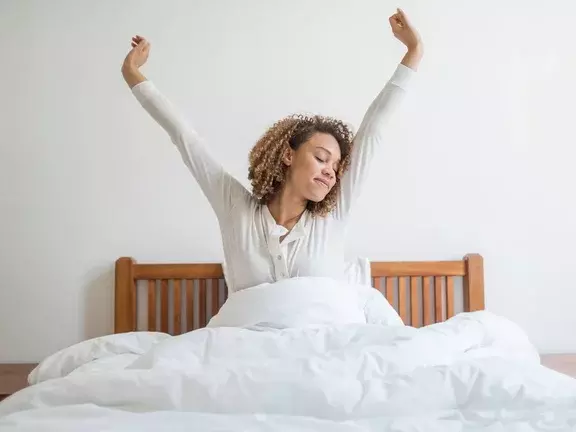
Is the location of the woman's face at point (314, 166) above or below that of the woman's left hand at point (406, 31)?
below

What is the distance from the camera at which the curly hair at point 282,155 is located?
1635 millimetres

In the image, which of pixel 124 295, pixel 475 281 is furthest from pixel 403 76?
pixel 124 295

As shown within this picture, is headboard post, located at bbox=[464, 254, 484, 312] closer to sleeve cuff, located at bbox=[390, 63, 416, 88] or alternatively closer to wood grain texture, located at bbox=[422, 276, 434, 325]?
wood grain texture, located at bbox=[422, 276, 434, 325]

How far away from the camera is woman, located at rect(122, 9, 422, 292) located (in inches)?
61.9

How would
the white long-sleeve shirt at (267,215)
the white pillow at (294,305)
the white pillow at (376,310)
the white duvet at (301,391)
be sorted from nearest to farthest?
the white duvet at (301,391), the white pillow at (294,305), the white long-sleeve shirt at (267,215), the white pillow at (376,310)

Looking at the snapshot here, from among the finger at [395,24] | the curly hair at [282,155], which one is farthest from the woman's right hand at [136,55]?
the finger at [395,24]

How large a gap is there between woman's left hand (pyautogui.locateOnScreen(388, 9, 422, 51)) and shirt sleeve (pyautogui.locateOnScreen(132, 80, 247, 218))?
0.54m

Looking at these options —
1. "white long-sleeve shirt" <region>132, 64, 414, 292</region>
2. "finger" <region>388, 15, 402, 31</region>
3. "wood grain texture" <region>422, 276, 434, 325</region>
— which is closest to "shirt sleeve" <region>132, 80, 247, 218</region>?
"white long-sleeve shirt" <region>132, 64, 414, 292</region>

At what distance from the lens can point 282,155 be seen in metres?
1.65

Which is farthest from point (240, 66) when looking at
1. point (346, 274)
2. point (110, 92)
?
point (346, 274)

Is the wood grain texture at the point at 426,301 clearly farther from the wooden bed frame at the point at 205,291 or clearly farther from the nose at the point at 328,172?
the nose at the point at 328,172

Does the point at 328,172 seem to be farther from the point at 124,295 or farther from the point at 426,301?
the point at 124,295

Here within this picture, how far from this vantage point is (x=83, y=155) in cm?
209

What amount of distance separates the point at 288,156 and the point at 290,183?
0.23 feet
